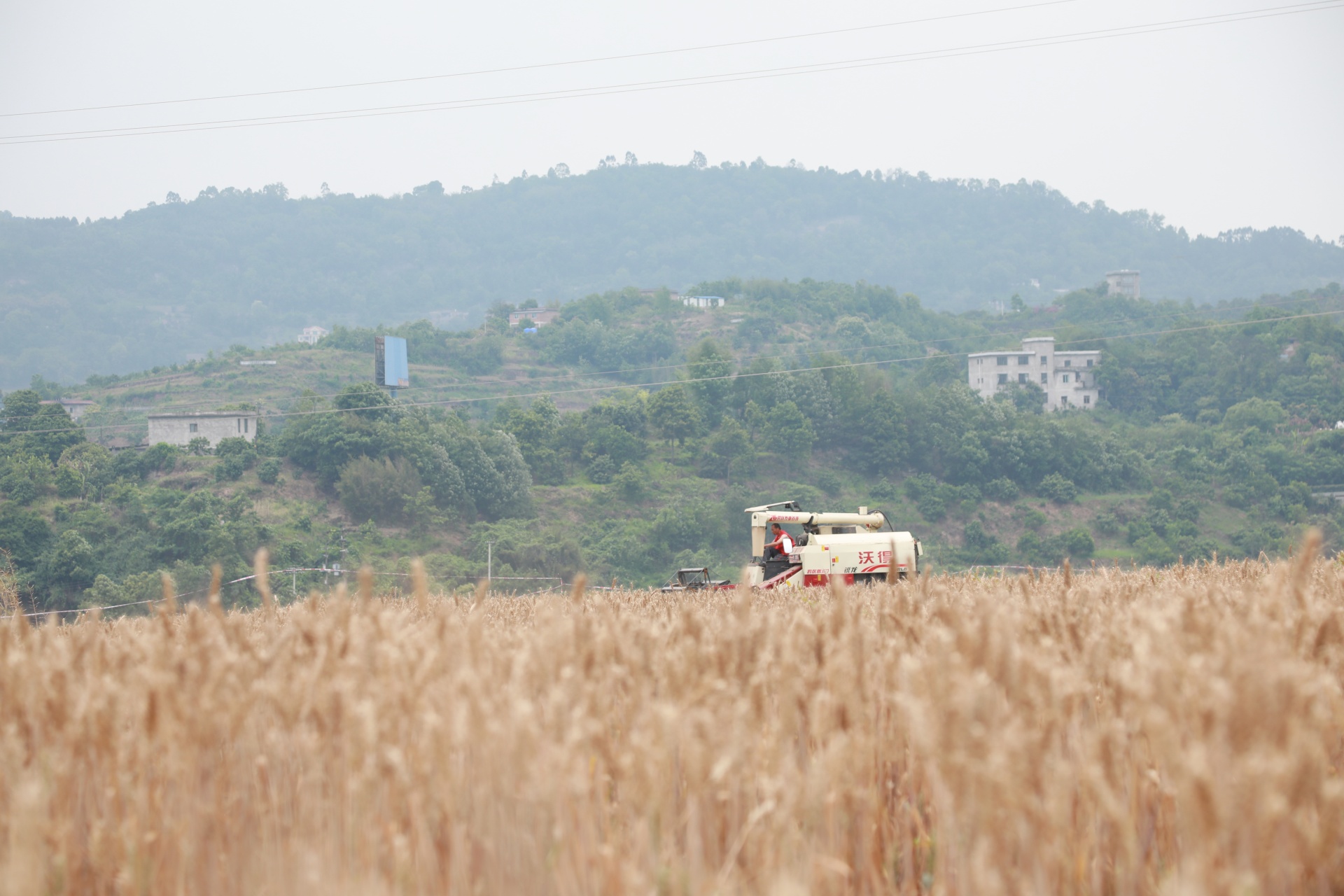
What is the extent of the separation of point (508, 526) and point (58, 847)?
66.0 meters

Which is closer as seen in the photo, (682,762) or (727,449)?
(682,762)

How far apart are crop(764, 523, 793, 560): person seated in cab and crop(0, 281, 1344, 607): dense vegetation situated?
37.5m

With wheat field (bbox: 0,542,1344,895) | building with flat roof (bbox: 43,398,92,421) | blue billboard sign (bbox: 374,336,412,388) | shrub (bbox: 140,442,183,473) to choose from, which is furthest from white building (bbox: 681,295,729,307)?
wheat field (bbox: 0,542,1344,895)

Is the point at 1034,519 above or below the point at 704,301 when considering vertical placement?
below

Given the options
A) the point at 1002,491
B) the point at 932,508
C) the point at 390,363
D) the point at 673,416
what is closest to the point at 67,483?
the point at 390,363

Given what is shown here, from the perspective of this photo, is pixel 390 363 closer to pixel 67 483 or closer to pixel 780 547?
pixel 67 483

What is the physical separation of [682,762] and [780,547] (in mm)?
15257

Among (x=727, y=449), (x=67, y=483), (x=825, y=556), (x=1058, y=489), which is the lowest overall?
(x=1058, y=489)

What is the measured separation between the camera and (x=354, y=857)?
2695mm

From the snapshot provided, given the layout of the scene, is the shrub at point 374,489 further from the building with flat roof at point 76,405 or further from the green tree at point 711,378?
the building with flat roof at point 76,405

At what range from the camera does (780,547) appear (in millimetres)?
18062

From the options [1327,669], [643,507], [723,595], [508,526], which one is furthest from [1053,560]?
[1327,669]

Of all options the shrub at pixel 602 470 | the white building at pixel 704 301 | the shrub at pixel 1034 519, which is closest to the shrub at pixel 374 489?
the shrub at pixel 602 470

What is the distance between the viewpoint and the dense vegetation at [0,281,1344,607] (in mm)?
59000
